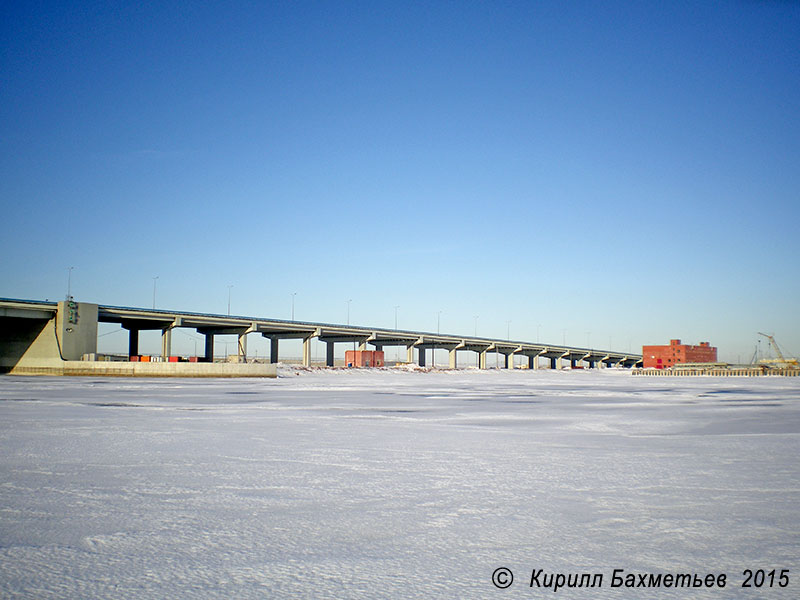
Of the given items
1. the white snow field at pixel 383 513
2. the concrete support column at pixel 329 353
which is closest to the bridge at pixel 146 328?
the concrete support column at pixel 329 353

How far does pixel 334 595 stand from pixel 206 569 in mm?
1058

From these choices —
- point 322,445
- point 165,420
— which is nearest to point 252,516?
point 322,445

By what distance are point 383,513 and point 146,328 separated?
92030 mm

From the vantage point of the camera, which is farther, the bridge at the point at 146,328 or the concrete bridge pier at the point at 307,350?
the concrete bridge pier at the point at 307,350

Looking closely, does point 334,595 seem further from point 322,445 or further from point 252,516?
point 322,445

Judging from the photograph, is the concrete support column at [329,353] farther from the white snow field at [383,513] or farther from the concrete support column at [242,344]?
the white snow field at [383,513]

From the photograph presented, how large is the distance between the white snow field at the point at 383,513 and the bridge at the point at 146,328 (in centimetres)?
5886

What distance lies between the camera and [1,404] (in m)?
20.6

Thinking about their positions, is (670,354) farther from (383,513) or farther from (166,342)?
(383,513)

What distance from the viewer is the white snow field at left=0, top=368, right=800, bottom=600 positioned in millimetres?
4160

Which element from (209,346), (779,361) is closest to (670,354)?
(779,361)

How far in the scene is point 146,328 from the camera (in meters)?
90.1

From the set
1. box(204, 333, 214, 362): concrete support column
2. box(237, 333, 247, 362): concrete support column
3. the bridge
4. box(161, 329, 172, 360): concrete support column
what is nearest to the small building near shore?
the bridge

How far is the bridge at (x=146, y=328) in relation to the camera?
63969 millimetres
